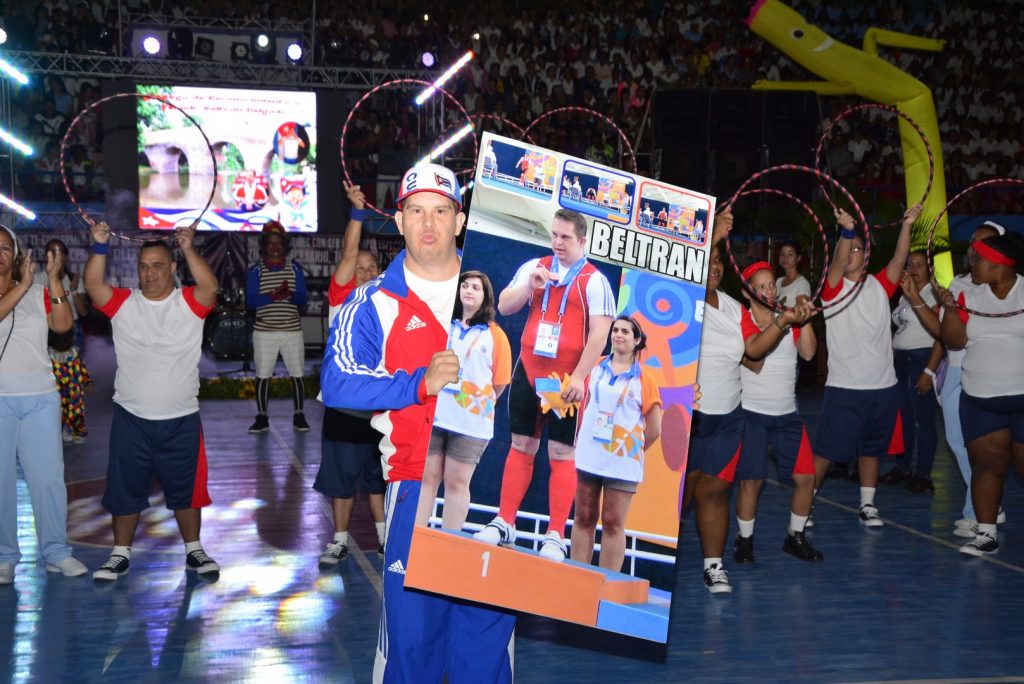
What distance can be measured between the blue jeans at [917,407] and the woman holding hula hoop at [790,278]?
135 cm

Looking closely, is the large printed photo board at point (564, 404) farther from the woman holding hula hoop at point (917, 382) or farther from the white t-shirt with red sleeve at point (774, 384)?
the woman holding hula hoop at point (917, 382)

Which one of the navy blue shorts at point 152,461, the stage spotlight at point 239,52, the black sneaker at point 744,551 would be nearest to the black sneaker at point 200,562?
the navy blue shorts at point 152,461

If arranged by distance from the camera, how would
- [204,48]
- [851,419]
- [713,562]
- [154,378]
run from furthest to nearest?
1. [204,48]
2. [851,419]
3. [713,562]
4. [154,378]

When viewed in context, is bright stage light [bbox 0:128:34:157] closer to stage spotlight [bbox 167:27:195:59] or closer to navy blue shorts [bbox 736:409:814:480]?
stage spotlight [bbox 167:27:195:59]

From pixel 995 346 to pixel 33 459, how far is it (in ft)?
19.1

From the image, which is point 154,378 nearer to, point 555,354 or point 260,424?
point 555,354

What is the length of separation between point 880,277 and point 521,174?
500cm

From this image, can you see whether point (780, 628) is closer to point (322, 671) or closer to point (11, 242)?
point (322, 671)

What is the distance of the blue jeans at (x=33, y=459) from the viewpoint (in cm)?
583

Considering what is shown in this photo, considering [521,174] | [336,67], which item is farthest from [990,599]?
[336,67]

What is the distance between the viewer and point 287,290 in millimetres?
10273

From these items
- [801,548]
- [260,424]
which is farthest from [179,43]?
[801,548]

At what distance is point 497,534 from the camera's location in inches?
105

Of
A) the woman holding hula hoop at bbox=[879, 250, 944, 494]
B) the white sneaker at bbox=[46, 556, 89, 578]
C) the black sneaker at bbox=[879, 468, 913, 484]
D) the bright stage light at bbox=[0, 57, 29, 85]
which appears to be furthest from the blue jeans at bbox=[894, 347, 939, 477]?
the bright stage light at bbox=[0, 57, 29, 85]
